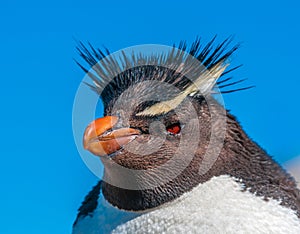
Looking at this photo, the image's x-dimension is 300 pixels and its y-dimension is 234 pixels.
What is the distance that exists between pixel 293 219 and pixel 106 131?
1516 millimetres

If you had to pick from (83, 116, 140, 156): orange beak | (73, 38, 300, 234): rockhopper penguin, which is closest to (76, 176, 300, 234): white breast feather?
(73, 38, 300, 234): rockhopper penguin

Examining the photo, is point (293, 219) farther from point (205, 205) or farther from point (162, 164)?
point (162, 164)

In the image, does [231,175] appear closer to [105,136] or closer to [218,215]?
[218,215]

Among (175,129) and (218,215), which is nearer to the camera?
(218,215)

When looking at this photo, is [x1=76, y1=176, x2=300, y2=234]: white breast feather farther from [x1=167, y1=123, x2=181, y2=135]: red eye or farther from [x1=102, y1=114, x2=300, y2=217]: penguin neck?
[x1=167, y1=123, x2=181, y2=135]: red eye

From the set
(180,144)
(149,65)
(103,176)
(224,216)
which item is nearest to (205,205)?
(224,216)

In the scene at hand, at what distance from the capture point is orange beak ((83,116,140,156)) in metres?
5.03

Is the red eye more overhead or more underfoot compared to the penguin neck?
more overhead

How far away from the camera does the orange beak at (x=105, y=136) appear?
5.03 meters

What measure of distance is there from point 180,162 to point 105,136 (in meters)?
0.68

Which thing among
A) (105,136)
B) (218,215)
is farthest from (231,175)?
(105,136)

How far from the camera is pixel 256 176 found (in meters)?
5.44

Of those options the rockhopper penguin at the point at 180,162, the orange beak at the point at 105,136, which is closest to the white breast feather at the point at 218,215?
the rockhopper penguin at the point at 180,162

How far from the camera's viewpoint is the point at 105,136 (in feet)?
16.7
